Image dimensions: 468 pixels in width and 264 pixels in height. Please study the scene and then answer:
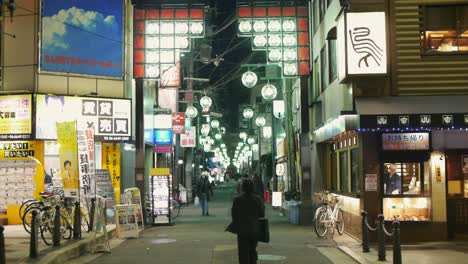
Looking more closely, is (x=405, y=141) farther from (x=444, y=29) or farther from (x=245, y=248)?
(x=245, y=248)

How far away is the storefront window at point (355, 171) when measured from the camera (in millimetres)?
17998

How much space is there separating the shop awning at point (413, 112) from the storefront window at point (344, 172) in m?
4.36

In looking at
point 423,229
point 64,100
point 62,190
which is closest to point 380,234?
point 423,229

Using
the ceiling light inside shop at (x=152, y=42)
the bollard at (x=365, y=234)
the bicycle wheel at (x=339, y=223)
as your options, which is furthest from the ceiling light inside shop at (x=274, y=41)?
the bollard at (x=365, y=234)

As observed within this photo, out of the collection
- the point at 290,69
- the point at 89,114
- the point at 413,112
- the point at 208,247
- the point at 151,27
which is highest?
the point at 151,27

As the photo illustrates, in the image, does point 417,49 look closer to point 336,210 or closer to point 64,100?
point 336,210

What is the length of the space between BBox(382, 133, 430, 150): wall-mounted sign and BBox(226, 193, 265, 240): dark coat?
6.72m

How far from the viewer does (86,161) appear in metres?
16.7

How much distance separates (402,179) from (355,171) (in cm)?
187

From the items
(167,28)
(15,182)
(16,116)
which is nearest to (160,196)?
(15,182)

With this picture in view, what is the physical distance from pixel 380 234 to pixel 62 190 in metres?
9.55

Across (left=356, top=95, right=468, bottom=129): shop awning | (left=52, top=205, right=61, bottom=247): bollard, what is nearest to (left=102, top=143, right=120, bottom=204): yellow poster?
(left=52, top=205, right=61, bottom=247): bollard

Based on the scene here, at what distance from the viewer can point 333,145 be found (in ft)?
77.4

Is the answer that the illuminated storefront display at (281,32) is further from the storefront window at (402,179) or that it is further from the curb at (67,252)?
the curb at (67,252)
